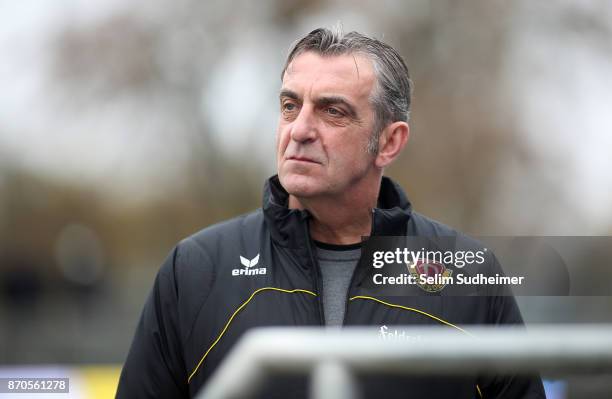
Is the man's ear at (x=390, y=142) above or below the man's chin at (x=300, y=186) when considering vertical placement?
above

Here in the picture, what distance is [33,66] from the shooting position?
2028 centimetres

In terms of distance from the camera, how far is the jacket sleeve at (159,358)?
3172 mm

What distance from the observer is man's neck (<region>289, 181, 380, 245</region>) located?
11.0ft

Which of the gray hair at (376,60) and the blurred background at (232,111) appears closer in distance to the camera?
the gray hair at (376,60)

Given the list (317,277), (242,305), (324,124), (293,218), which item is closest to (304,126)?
(324,124)

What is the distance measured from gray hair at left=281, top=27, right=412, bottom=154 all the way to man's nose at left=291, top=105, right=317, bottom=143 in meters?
0.25

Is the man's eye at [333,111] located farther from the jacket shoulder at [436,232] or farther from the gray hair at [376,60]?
the jacket shoulder at [436,232]

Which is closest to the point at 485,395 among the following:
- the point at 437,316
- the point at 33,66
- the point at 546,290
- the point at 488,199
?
the point at 437,316

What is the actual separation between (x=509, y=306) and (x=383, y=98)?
877mm

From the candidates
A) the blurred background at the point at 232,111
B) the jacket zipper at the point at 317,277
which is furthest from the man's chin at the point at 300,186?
the blurred background at the point at 232,111

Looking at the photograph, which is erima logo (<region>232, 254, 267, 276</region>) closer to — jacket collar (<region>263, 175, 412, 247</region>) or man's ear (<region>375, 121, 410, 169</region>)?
jacket collar (<region>263, 175, 412, 247</region>)

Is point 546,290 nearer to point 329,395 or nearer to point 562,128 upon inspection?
point 329,395

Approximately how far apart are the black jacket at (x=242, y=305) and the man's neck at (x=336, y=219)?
60 millimetres

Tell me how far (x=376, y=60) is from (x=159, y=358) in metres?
1.33
